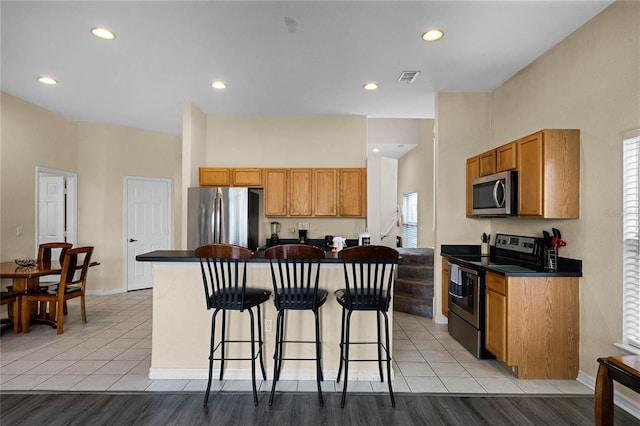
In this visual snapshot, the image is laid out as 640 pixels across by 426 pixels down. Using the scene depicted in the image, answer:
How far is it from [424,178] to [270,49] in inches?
192

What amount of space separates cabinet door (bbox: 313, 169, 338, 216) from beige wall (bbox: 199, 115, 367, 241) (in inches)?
9.8

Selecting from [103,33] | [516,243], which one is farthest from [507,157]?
[103,33]

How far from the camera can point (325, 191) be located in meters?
5.00

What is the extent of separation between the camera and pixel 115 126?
5832 millimetres

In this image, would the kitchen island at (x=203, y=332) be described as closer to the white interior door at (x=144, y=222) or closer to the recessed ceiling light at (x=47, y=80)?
the recessed ceiling light at (x=47, y=80)

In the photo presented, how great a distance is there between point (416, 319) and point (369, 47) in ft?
11.2

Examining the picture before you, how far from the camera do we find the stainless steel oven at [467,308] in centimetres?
314

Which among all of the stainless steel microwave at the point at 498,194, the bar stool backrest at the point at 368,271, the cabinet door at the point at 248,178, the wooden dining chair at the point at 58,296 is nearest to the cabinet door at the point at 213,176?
the cabinet door at the point at 248,178

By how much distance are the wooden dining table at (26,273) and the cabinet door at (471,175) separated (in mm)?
5018

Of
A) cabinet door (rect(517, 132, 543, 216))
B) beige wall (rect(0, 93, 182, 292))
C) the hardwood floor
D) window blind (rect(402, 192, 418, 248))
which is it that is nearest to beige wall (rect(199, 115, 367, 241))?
beige wall (rect(0, 93, 182, 292))

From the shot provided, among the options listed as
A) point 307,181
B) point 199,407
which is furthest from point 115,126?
point 199,407

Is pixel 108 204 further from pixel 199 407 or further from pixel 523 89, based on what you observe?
pixel 523 89

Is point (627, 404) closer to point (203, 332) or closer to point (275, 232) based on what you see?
point (203, 332)

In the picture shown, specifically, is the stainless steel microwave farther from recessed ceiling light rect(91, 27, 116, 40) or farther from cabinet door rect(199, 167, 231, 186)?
recessed ceiling light rect(91, 27, 116, 40)
